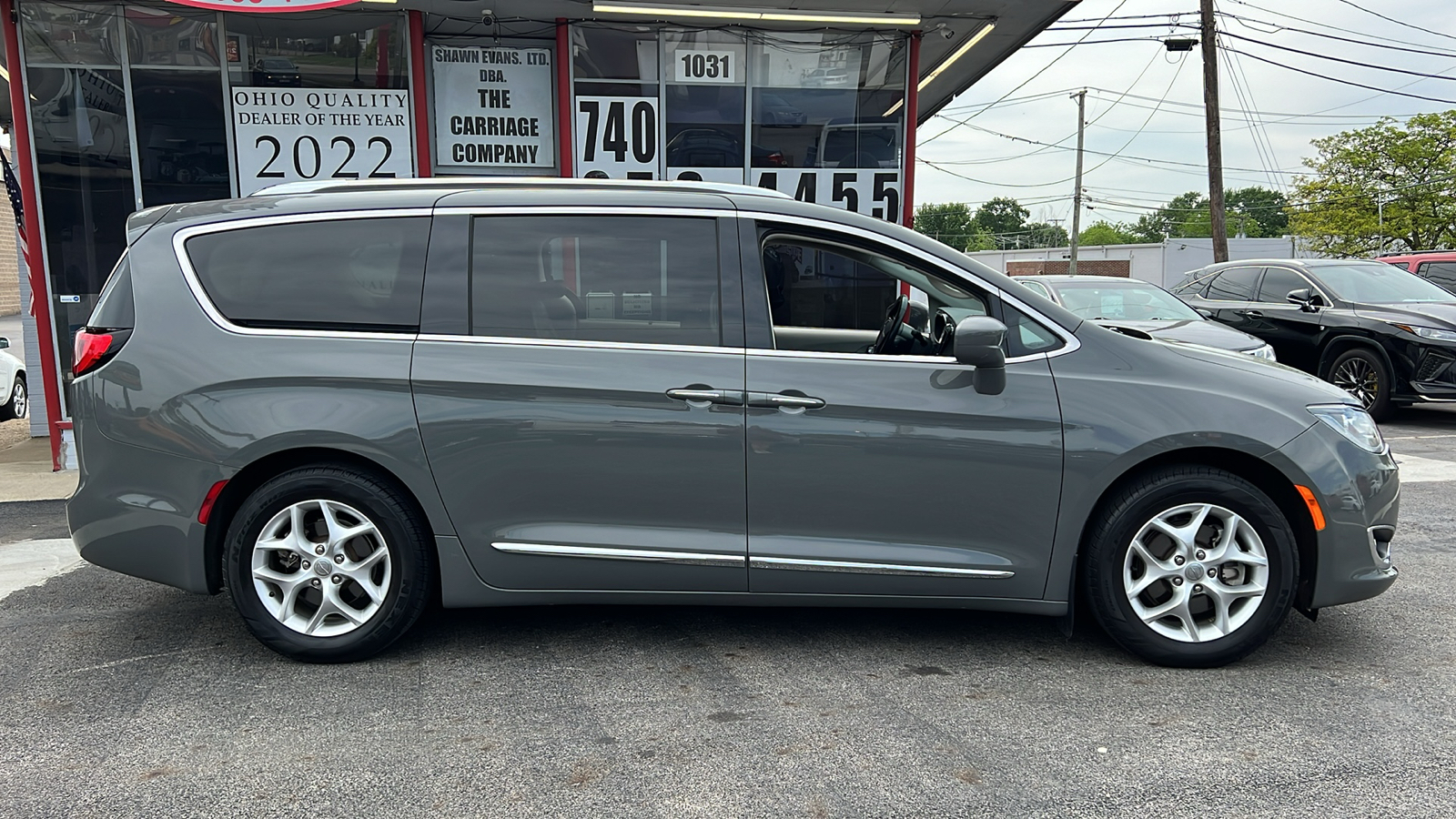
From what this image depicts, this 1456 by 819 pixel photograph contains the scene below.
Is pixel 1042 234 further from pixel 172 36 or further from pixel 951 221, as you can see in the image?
pixel 172 36

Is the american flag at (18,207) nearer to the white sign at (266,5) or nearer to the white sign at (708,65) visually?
the white sign at (266,5)

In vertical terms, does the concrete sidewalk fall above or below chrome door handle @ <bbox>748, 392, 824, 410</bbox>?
below

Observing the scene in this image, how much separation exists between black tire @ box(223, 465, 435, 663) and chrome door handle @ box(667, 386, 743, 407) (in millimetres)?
1101

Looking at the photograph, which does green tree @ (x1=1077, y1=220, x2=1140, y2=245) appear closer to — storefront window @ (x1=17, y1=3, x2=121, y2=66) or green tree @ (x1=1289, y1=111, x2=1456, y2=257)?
green tree @ (x1=1289, y1=111, x2=1456, y2=257)

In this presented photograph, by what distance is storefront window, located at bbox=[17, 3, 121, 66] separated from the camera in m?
8.87

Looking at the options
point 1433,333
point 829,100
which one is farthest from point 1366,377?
point 829,100

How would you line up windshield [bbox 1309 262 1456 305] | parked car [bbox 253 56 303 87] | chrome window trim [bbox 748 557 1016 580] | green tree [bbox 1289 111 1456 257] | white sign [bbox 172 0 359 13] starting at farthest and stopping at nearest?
green tree [bbox 1289 111 1456 257], windshield [bbox 1309 262 1456 305], parked car [bbox 253 56 303 87], white sign [bbox 172 0 359 13], chrome window trim [bbox 748 557 1016 580]

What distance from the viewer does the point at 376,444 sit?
379cm

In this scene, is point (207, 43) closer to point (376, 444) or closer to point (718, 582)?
point (376, 444)

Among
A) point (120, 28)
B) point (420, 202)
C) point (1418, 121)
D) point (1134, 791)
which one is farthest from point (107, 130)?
point (1418, 121)

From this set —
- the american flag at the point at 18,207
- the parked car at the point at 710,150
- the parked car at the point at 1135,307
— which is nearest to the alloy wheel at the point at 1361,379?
the parked car at the point at 1135,307

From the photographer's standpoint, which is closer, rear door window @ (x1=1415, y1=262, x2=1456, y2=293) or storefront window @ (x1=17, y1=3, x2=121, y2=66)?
storefront window @ (x1=17, y1=3, x2=121, y2=66)

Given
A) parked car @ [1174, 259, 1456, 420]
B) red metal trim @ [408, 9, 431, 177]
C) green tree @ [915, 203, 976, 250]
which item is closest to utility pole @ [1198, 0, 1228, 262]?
parked car @ [1174, 259, 1456, 420]

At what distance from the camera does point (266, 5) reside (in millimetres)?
8094
